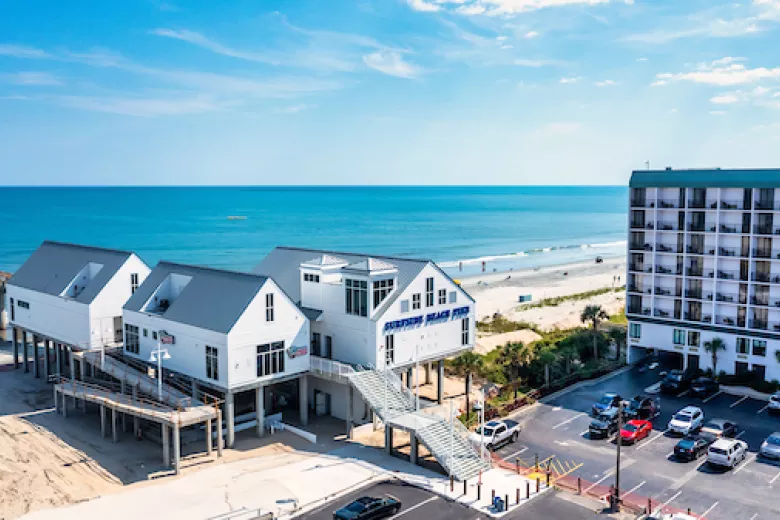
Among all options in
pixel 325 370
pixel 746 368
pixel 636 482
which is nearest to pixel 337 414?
pixel 325 370

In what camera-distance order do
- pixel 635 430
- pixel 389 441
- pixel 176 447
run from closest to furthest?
pixel 176 447 → pixel 389 441 → pixel 635 430

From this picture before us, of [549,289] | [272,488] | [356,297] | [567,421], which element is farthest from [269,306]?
[549,289]

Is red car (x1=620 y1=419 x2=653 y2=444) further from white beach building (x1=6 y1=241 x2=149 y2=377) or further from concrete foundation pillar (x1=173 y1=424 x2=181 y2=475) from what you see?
white beach building (x1=6 y1=241 x2=149 y2=377)

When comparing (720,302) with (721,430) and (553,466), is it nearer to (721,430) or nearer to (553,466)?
(721,430)

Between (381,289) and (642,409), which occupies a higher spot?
(381,289)

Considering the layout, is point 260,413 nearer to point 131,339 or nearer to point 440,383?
point 131,339

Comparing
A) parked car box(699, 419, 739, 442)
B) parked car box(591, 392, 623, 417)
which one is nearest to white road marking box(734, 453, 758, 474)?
parked car box(699, 419, 739, 442)

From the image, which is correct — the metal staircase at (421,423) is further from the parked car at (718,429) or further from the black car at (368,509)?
the parked car at (718,429)

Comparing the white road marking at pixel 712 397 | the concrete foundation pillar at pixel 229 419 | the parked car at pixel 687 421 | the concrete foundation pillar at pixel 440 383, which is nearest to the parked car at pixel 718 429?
the parked car at pixel 687 421
